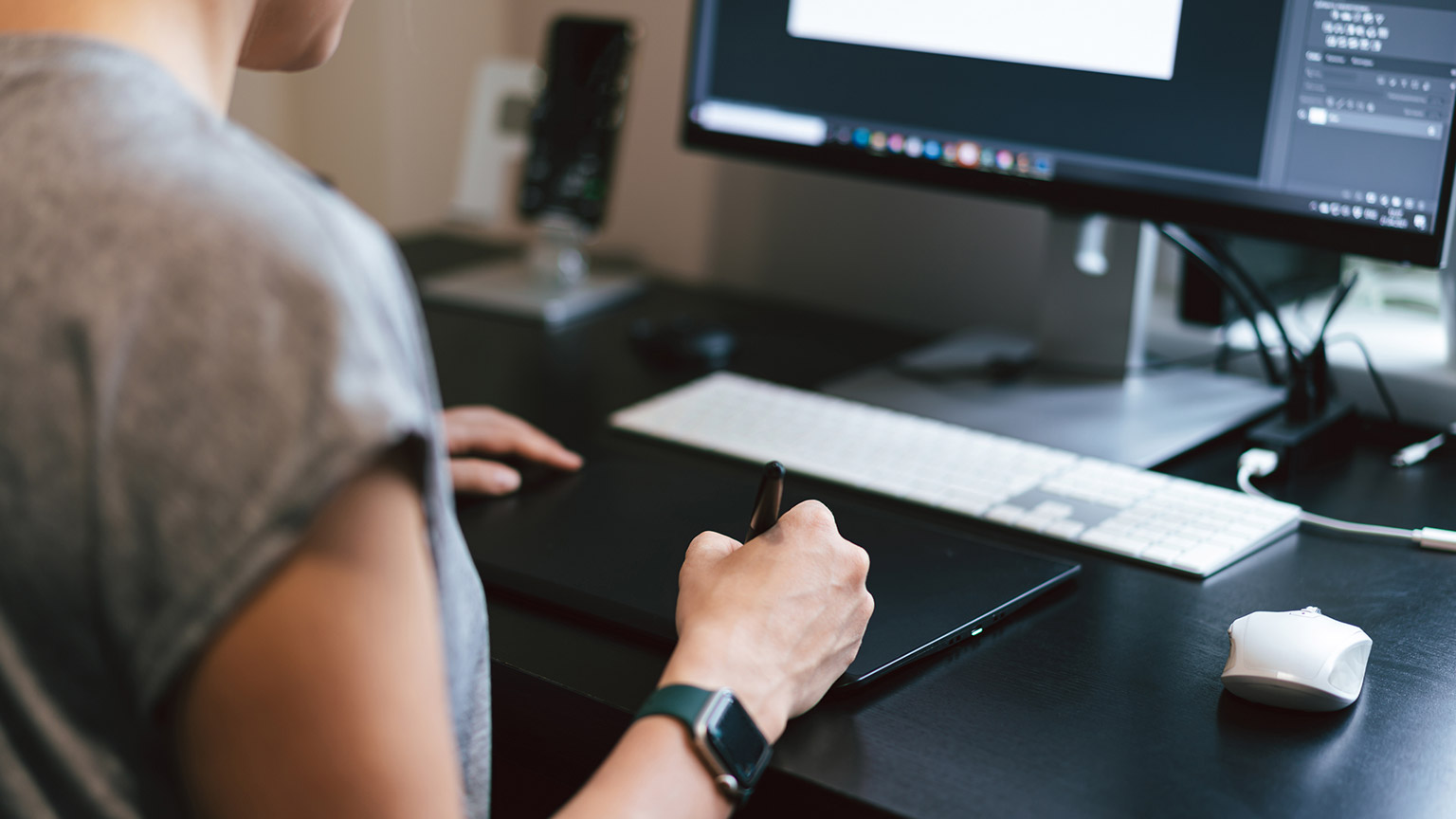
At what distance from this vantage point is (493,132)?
1.56 m

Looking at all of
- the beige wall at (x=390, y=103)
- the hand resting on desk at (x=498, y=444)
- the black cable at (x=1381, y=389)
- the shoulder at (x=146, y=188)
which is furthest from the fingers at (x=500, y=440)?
the beige wall at (x=390, y=103)

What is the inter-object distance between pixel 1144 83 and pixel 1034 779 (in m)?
0.61

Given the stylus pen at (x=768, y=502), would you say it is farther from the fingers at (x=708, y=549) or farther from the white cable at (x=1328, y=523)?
Result: the white cable at (x=1328, y=523)

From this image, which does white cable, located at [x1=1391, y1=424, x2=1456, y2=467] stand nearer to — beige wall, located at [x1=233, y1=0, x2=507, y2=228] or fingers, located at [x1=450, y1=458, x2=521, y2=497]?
fingers, located at [x1=450, y1=458, x2=521, y2=497]

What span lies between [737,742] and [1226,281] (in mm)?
715

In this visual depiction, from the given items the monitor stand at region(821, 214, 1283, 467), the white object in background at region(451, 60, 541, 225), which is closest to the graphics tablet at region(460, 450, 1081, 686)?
the monitor stand at region(821, 214, 1283, 467)

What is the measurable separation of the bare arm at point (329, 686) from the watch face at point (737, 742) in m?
0.16

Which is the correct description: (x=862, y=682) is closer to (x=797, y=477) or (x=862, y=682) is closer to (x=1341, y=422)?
(x=797, y=477)

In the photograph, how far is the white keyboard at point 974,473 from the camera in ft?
2.78

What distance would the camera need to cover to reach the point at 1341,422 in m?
1.04

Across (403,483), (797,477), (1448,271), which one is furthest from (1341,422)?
(403,483)

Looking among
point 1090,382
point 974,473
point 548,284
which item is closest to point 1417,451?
point 1090,382

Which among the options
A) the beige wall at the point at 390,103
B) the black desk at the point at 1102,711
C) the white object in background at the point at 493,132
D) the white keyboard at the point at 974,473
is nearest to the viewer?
the black desk at the point at 1102,711

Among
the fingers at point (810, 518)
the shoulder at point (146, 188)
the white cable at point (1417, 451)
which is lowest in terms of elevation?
the white cable at point (1417, 451)
